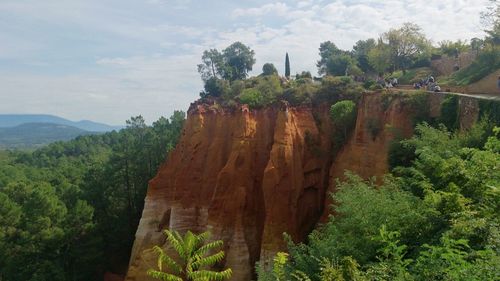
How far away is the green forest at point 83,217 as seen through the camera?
93.5ft

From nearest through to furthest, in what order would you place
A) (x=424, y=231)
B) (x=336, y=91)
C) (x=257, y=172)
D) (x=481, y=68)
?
(x=424, y=231) < (x=257, y=172) < (x=336, y=91) < (x=481, y=68)

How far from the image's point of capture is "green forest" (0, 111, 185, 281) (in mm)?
28484

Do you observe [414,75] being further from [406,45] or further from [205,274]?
[205,274]

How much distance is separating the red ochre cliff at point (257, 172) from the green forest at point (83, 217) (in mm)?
6492

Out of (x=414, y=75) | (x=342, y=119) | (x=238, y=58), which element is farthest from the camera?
(x=238, y=58)

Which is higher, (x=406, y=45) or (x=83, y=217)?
(x=406, y=45)

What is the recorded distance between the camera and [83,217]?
31734 mm

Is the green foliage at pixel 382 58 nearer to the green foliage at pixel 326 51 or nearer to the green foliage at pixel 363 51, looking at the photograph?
the green foliage at pixel 363 51

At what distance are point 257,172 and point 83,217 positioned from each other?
50.8 ft

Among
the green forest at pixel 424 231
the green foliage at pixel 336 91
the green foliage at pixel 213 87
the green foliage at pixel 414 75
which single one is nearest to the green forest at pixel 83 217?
the green foliage at pixel 213 87

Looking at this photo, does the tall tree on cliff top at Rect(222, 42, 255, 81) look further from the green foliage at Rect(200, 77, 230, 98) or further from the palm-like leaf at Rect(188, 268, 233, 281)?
the palm-like leaf at Rect(188, 268, 233, 281)

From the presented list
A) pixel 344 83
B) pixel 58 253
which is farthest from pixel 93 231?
pixel 344 83

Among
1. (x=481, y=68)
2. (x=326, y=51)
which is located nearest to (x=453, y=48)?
(x=481, y=68)

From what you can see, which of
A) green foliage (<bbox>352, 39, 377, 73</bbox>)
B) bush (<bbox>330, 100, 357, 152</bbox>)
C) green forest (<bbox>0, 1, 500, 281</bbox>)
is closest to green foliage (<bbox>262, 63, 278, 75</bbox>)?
green forest (<bbox>0, 1, 500, 281</bbox>)
